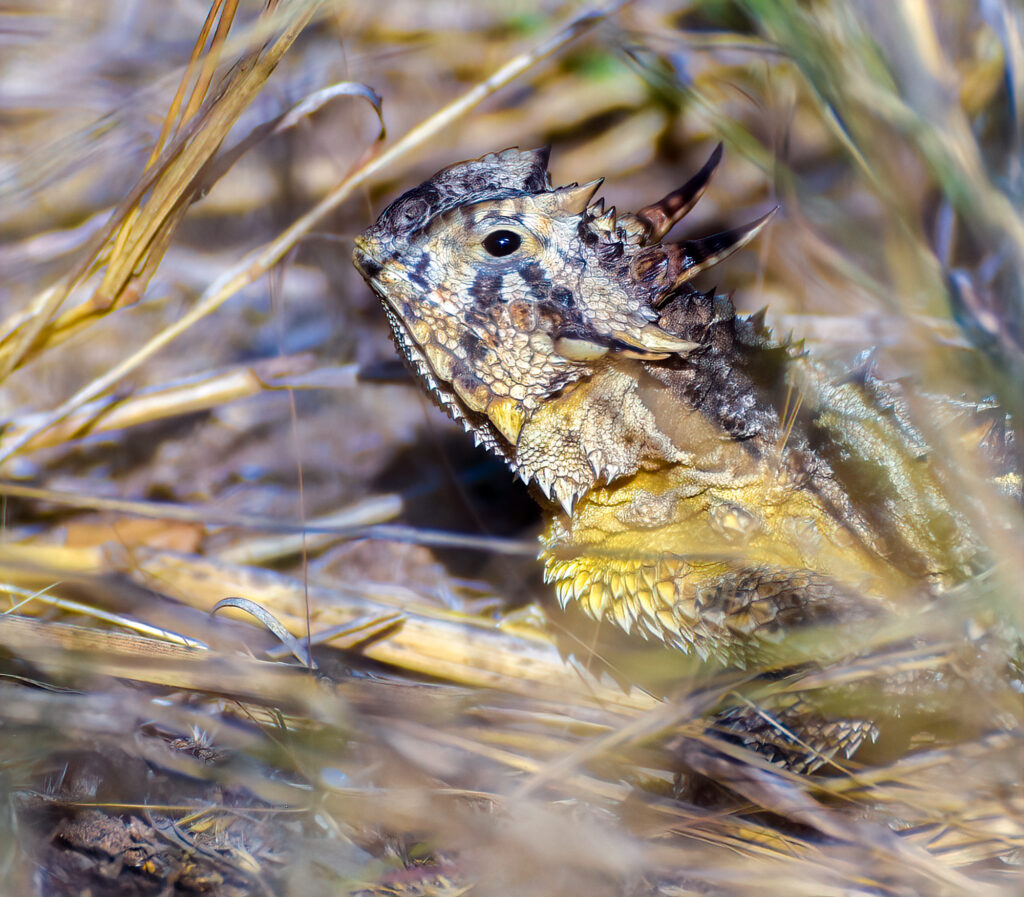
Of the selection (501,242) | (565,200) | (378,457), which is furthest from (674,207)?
(378,457)

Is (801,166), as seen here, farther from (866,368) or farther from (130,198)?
(130,198)

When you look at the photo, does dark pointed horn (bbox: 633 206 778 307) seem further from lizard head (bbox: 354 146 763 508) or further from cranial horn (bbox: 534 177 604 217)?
cranial horn (bbox: 534 177 604 217)

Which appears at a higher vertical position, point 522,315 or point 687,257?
point 687,257

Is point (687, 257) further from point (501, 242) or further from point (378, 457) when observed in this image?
point (378, 457)

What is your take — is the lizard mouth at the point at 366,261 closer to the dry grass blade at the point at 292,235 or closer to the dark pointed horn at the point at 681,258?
the dry grass blade at the point at 292,235

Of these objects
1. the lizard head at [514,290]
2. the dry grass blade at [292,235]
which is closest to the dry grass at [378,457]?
the dry grass blade at [292,235]

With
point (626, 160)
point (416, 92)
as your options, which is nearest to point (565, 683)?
point (626, 160)
